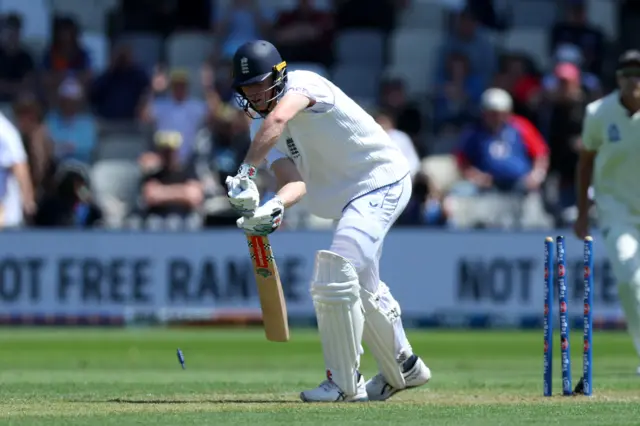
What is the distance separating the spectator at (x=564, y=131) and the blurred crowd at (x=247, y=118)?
0.05 ft

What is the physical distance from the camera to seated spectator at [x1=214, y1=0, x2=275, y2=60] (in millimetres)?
16953

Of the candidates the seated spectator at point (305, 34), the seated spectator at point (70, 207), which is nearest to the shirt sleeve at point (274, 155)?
the seated spectator at point (70, 207)

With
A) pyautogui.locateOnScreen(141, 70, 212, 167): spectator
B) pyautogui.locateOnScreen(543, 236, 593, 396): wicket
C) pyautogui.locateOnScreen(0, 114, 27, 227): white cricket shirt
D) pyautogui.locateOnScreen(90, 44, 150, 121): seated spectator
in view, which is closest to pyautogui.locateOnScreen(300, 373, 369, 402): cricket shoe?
pyautogui.locateOnScreen(543, 236, 593, 396): wicket

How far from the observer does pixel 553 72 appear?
16.1 metres

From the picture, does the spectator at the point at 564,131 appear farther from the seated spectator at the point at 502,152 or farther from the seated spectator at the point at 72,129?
the seated spectator at the point at 72,129

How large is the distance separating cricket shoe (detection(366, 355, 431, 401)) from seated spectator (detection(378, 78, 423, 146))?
8556 millimetres

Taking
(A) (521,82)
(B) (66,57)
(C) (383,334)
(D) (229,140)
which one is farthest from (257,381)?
(B) (66,57)

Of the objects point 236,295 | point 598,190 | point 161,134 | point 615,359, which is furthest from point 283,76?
point 161,134

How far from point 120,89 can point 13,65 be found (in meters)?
1.41

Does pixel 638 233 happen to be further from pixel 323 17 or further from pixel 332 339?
pixel 323 17

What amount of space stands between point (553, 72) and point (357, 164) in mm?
9697

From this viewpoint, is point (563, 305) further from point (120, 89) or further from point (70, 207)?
point (120, 89)

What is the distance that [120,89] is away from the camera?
1673 centimetres

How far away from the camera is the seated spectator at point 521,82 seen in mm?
15734
